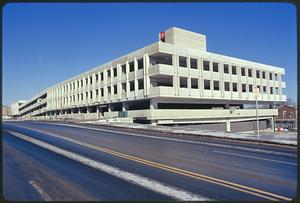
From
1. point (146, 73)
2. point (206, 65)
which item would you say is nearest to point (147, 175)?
point (146, 73)

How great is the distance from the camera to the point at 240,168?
8.64m

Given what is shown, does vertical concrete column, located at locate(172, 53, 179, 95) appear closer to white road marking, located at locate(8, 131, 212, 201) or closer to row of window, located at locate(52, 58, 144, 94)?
row of window, located at locate(52, 58, 144, 94)

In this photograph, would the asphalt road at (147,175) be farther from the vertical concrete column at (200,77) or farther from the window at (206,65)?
the window at (206,65)

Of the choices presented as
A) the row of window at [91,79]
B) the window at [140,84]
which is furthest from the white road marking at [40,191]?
the row of window at [91,79]

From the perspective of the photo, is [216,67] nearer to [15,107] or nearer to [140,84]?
[140,84]

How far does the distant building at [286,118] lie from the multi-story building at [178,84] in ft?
44.6

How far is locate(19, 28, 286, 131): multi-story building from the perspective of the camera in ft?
115

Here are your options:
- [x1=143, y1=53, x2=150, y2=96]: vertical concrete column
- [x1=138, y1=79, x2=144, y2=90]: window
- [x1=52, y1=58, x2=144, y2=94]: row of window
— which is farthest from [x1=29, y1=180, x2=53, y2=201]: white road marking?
[x1=52, y1=58, x2=144, y2=94]: row of window

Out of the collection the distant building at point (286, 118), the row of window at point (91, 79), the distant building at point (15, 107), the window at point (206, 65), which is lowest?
the distant building at point (286, 118)

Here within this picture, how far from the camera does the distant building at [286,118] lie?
6700 cm

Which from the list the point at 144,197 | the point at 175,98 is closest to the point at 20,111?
the point at 175,98

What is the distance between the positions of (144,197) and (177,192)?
2.69ft

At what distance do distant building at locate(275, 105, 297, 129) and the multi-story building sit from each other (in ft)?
44.6

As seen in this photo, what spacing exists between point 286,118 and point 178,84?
46366 mm
